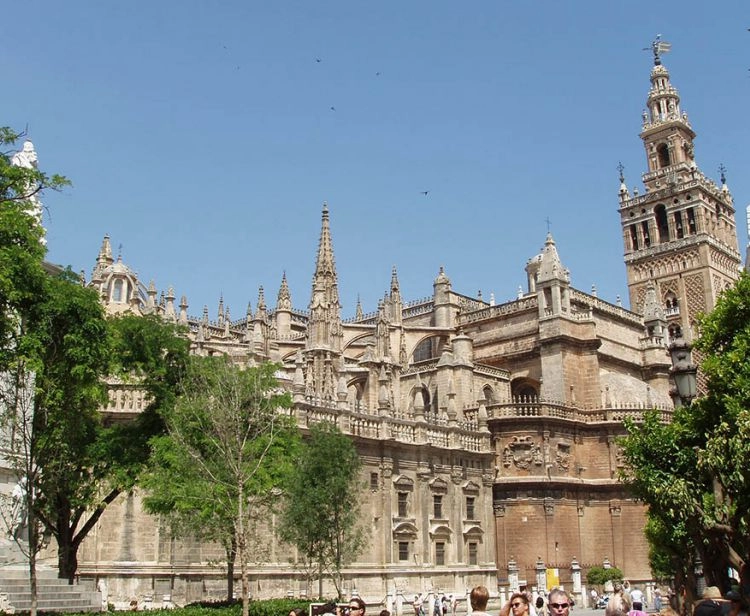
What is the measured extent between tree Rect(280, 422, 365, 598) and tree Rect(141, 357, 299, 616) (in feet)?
6.73

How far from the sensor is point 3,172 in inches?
680

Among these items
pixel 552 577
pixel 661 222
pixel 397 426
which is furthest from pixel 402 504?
pixel 661 222

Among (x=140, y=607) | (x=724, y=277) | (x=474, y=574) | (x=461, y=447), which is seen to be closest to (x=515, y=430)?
(x=461, y=447)

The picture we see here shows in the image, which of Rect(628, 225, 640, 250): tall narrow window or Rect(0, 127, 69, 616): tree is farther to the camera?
Rect(628, 225, 640, 250): tall narrow window

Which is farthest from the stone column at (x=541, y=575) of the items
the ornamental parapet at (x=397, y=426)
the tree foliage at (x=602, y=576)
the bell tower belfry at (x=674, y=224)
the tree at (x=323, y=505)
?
the bell tower belfry at (x=674, y=224)

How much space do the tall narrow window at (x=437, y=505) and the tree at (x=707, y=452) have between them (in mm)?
13757

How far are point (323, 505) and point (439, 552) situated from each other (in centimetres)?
1206

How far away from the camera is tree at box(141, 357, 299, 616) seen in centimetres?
2219

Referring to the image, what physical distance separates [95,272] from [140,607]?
24290mm

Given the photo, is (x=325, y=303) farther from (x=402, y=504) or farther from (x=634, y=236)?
(x=634, y=236)

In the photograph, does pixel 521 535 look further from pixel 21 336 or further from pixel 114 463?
pixel 21 336

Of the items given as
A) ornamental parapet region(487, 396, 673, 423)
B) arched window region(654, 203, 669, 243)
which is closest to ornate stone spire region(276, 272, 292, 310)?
ornamental parapet region(487, 396, 673, 423)

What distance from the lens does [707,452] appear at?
16.3m

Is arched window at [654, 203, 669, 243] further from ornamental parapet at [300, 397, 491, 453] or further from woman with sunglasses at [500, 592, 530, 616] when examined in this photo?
woman with sunglasses at [500, 592, 530, 616]
